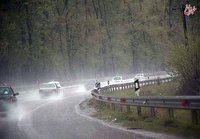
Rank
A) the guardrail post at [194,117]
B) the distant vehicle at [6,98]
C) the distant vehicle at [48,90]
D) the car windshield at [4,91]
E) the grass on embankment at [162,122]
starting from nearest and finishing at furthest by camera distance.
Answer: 1. the grass on embankment at [162,122]
2. the guardrail post at [194,117]
3. the distant vehicle at [6,98]
4. the car windshield at [4,91]
5. the distant vehicle at [48,90]

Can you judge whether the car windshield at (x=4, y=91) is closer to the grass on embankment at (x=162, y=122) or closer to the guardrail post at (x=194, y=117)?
the grass on embankment at (x=162, y=122)

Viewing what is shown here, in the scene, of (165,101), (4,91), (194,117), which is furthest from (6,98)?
(194,117)

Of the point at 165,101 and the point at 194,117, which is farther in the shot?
the point at 165,101

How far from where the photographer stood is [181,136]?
487 inches

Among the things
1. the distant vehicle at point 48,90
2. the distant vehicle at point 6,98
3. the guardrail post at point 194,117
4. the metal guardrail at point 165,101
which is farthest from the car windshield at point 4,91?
the distant vehicle at point 48,90

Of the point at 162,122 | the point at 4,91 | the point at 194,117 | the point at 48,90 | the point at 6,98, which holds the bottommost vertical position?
the point at 162,122

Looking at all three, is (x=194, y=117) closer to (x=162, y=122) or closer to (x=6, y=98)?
(x=162, y=122)

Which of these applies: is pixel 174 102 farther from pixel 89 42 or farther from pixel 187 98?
pixel 89 42

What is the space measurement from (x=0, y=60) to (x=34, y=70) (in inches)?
262

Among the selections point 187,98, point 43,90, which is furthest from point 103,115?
point 43,90

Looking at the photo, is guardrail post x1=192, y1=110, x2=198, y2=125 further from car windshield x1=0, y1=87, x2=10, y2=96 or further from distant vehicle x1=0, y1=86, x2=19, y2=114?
car windshield x1=0, y1=87, x2=10, y2=96

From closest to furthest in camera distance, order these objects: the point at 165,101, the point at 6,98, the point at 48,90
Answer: the point at 165,101 → the point at 6,98 → the point at 48,90

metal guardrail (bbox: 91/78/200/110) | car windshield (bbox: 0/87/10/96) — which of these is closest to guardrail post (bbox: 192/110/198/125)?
metal guardrail (bbox: 91/78/200/110)

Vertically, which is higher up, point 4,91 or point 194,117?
point 4,91
